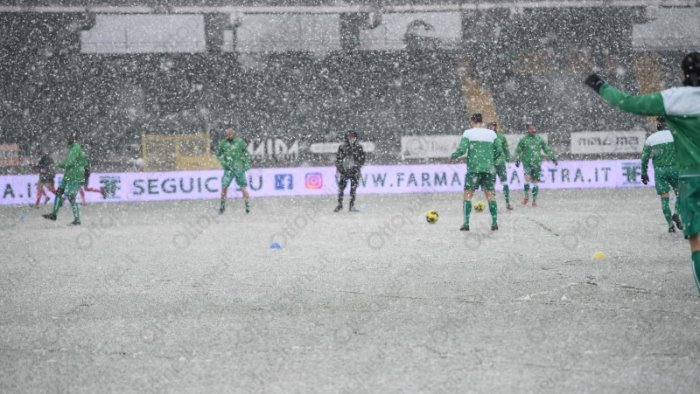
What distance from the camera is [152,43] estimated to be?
3167cm

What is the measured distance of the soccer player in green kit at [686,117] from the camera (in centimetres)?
515

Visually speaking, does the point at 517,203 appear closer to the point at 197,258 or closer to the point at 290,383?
the point at 197,258

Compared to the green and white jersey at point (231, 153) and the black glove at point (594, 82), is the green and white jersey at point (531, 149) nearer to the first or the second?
the green and white jersey at point (231, 153)

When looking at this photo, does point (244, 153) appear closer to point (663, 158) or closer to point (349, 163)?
point (349, 163)

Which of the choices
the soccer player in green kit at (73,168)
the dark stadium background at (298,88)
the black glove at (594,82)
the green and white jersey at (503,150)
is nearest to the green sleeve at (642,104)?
the black glove at (594,82)

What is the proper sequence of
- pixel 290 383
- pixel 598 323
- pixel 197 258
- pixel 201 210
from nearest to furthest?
pixel 290 383 < pixel 598 323 < pixel 197 258 < pixel 201 210

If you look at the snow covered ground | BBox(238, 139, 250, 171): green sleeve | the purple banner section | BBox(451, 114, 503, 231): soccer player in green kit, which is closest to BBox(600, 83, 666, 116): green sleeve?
the snow covered ground

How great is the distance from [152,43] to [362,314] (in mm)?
27917

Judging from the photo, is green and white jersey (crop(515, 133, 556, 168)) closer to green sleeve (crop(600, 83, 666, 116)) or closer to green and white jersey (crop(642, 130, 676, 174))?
green and white jersey (crop(642, 130, 676, 174))

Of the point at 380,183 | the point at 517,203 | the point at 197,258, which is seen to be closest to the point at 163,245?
the point at 197,258

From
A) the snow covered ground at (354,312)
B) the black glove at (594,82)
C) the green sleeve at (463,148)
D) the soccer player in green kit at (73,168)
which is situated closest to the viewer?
the snow covered ground at (354,312)

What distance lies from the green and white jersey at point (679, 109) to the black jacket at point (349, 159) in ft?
44.1

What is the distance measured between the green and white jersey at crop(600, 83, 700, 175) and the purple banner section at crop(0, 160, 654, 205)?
19.9m

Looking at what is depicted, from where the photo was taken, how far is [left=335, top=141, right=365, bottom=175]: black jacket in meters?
18.7
